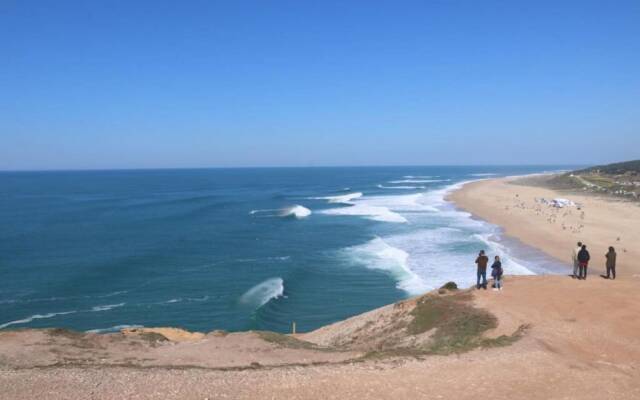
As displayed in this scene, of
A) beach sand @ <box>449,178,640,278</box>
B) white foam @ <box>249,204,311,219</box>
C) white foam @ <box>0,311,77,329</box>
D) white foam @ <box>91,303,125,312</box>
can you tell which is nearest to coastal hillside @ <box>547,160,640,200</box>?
beach sand @ <box>449,178,640,278</box>

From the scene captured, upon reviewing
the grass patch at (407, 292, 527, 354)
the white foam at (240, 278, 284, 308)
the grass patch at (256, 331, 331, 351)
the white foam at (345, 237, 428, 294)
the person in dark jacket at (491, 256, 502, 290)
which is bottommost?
the white foam at (240, 278, 284, 308)

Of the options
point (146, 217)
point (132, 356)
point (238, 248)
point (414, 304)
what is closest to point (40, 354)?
point (132, 356)

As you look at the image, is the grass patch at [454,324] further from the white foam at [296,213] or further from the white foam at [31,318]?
the white foam at [296,213]

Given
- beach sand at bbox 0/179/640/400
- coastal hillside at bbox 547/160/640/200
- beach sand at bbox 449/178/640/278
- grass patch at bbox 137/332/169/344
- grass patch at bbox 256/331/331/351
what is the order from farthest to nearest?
1. coastal hillside at bbox 547/160/640/200
2. beach sand at bbox 449/178/640/278
3. grass patch at bbox 137/332/169/344
4. grass patch at bbox 256/331/331/351
5. beach sand at bbox 0/179/640/400

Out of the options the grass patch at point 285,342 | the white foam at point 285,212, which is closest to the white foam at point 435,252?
the grass patch at point 285,342

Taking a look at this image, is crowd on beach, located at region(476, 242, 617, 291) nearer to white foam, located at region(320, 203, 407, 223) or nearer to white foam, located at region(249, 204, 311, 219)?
white foam, located at region(320, 203, 407, 223)

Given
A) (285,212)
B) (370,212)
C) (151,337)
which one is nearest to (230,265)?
(151,337)

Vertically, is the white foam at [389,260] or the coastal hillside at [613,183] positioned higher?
the coastal hillside at [613,183]
